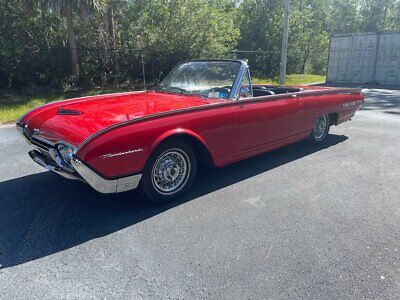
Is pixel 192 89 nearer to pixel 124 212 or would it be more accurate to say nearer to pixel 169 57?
pixel 124 212

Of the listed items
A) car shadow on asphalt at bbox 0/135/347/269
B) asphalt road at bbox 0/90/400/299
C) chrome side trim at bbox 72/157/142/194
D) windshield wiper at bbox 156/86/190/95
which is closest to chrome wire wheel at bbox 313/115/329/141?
asphalt road at bbox 0/90/400/299

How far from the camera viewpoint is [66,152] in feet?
9.96

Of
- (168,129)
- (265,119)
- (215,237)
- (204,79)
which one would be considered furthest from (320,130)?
(215,237)

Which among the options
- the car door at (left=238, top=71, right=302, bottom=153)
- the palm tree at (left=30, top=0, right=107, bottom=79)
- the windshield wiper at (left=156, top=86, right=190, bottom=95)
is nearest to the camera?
the car door at (left=238, top=71, right=302, bottom=153)

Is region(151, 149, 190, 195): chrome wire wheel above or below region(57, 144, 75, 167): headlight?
below

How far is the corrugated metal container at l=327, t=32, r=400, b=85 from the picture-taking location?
18438 millimetres

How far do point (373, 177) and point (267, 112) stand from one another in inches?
64.7

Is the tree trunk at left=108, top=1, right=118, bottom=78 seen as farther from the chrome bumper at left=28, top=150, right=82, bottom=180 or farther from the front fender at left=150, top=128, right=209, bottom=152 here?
the front fender at left=150, top=128, right=209, bottom=152

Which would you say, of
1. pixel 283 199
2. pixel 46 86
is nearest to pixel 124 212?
pixel 283 199

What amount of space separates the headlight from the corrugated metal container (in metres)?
20.0

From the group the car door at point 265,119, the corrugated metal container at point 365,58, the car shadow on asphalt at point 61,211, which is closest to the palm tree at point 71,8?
the car shadow on asphalt at point 61,211

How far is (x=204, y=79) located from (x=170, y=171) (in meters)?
1.55

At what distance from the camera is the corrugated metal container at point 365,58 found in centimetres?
1844

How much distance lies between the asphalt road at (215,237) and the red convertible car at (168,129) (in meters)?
0.40
